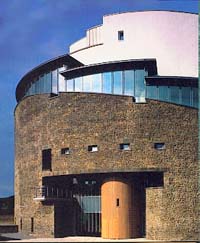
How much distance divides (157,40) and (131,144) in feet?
35.2

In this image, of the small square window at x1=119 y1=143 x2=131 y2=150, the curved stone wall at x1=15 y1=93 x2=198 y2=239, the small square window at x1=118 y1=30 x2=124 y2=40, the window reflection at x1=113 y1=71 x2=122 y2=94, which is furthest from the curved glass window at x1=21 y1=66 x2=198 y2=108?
the small square window at x1=118 y1=30 x2=124 y2=40

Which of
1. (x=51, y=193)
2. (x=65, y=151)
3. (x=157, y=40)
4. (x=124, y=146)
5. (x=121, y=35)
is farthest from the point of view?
(x=121, y=35)

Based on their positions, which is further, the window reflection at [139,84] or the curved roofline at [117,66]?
the curved roofline at [117,66]

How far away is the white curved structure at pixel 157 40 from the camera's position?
46.4m

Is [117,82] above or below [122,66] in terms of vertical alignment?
below

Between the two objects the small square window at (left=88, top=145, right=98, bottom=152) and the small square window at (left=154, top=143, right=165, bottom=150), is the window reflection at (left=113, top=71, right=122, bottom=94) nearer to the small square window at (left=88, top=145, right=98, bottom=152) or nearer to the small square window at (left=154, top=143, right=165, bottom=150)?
the small square window at (left=88, top=145, right=98, bottom=152)

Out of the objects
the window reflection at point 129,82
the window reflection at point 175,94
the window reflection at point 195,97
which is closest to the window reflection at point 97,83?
the window reflection at point 129,82

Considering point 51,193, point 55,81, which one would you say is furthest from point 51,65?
point 51,193

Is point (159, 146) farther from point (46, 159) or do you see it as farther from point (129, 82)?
point (46, 159)

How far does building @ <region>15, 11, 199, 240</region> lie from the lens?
131 ft

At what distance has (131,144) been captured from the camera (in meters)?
40.7

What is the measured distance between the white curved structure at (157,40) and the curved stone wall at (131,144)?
627 centimetres

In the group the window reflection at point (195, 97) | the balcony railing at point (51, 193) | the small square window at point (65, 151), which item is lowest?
the balcony railing at point (51, 193)

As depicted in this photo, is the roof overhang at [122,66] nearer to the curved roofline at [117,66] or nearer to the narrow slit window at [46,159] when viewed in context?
the curved roofline at [117,66]
